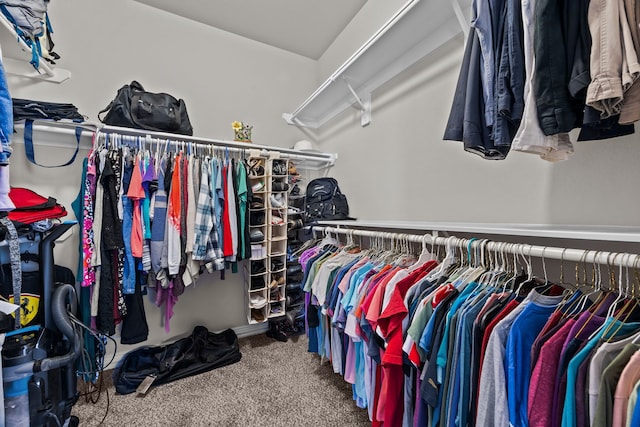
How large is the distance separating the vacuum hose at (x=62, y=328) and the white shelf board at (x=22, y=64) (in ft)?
4.26

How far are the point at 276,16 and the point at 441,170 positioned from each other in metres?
1.94

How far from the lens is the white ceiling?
2084mm

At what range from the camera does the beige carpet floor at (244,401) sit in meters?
1.45

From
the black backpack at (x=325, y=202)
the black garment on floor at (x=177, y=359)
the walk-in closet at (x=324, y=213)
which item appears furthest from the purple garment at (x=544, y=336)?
the black garment on floor at (x=177, y=359)

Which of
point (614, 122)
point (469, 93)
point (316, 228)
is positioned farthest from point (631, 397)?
point (316, 228)

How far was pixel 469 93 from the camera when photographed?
2.85ft

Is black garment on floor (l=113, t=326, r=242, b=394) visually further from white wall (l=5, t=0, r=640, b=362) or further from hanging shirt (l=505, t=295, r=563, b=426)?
hanging shirt (l=505, t=295, r=563, b=426)

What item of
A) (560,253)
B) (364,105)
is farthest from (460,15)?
(560,253)

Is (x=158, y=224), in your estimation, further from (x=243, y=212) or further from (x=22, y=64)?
(x=22, y=64)

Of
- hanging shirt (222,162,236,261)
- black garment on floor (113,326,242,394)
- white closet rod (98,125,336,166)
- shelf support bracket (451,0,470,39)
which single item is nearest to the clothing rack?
white closet rod (98,125,336,166)

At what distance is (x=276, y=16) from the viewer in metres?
2.22

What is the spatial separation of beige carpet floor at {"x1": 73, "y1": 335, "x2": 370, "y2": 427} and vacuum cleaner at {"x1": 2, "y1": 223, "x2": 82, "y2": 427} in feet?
1.47

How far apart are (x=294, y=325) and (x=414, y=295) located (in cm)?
162

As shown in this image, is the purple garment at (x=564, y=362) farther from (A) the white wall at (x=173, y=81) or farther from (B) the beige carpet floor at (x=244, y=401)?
(A) the white wall at (x=173, y=81)
